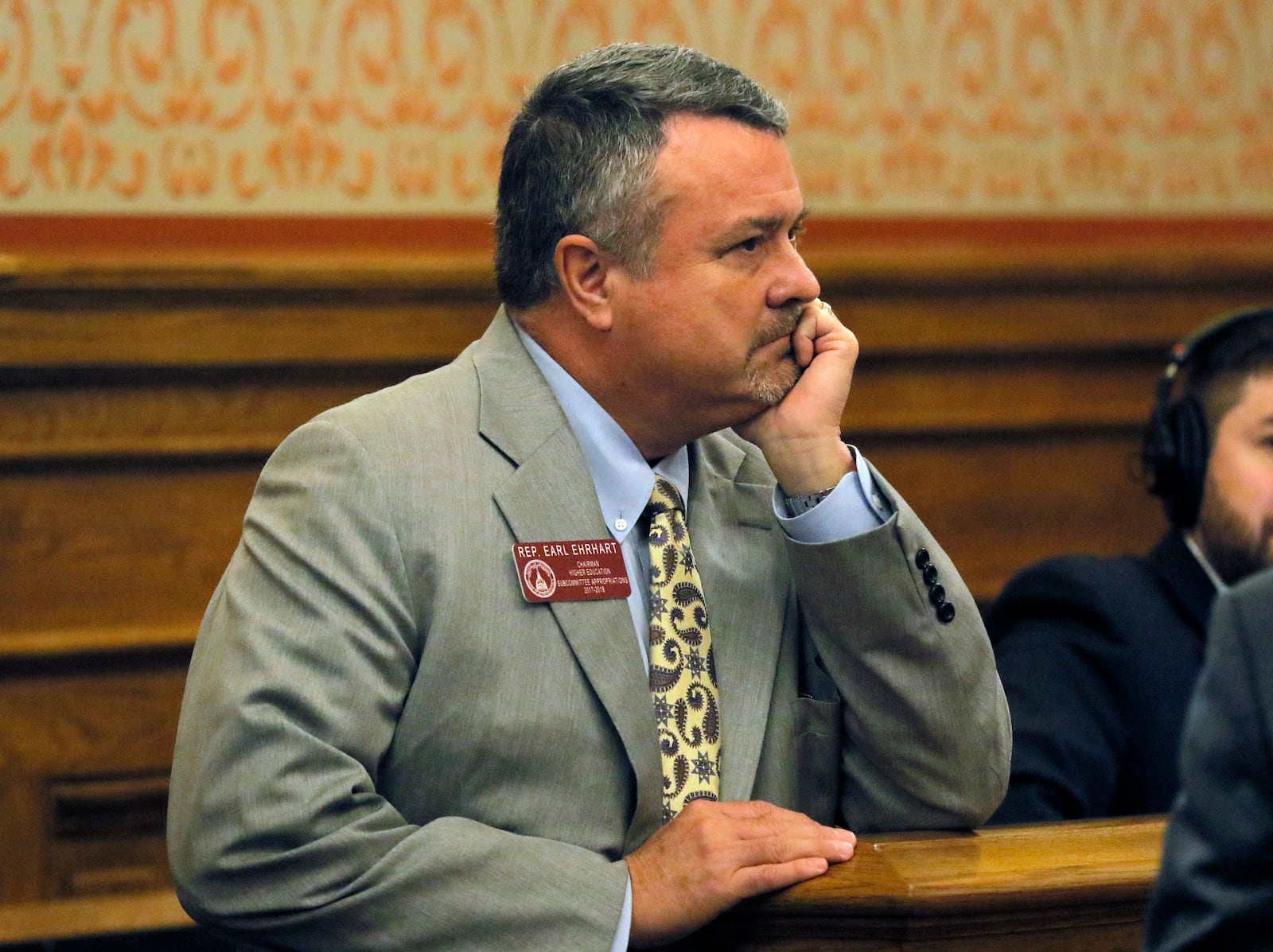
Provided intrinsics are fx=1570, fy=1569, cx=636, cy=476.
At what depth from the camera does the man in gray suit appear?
1.48m

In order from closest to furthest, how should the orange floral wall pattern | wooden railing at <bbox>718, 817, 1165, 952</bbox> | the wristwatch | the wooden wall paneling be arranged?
wooden railing at <bbox>718, 817, 1165, 952</bbox>, the wristwatch, the wooden wall paneling, the orange floral wall pattern

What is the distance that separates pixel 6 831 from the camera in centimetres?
269

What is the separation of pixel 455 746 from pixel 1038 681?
3.13 ft

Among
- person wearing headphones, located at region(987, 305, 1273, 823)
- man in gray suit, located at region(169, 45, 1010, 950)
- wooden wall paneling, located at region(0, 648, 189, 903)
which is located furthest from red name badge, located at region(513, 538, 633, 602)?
wooden wall paneling, located at region(0, 648, 189, 903)

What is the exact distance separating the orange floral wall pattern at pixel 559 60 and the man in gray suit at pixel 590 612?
119cm

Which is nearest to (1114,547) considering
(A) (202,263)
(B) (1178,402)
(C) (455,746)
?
(B) (1178,402)

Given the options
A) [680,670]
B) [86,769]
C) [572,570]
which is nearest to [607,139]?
[572,570]

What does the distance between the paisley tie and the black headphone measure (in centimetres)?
100

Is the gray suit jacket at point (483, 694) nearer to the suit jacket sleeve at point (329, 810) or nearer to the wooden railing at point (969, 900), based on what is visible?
the suit jacket sleeve at point (329, 810)

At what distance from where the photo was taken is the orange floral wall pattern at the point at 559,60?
9.30 ft

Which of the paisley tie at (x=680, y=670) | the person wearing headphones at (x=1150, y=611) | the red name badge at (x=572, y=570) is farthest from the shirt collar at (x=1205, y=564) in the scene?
the red name badge at (x=572, y=570)

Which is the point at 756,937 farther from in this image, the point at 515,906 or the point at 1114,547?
the point at 1114,547

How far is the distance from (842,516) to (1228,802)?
87 centimetres

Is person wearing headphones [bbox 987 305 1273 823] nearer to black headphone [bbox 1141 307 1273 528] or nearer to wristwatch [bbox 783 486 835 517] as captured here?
black headphone [bbox 1141 307 1273 528]
